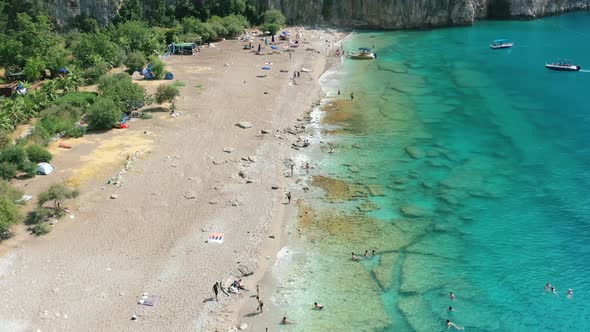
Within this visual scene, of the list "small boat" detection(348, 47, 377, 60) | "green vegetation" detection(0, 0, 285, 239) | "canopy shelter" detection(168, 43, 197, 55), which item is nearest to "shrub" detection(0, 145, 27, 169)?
"green vegetation" detection(0, 0, 285, 239)

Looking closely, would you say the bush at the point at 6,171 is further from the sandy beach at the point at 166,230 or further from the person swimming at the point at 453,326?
the person swimming at the point at 453,326

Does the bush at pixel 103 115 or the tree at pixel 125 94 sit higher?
the tree at pixel 125 94

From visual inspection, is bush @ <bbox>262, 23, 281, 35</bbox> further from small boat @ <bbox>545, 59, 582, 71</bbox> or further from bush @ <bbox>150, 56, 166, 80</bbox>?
small boat @ <bbox>545, 59, 582, 71</bbox>

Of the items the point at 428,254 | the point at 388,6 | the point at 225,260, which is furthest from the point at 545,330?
the point at 388,6

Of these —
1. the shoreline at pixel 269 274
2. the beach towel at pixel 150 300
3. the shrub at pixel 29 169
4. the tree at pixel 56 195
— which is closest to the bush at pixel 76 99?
the shrub at pixel 29 169

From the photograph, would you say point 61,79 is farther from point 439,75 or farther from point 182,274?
point 439,75

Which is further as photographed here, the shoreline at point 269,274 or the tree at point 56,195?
the tree at point 56,195
